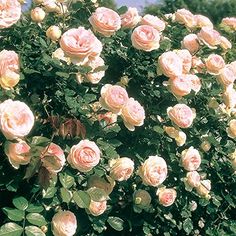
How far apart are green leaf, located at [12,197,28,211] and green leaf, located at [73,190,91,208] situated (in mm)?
171

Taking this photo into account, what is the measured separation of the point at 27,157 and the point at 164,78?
100 cm

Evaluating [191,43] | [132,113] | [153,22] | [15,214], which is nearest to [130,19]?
[153,22]

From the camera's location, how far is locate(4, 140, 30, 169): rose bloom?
6.48 ft

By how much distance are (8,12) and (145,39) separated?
25.6 inches

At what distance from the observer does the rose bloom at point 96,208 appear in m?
2.27

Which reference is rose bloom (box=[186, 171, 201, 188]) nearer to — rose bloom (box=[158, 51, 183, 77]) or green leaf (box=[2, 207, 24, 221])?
rose bloom (box=[158, 51, 183, 77])

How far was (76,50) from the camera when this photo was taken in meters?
2.16

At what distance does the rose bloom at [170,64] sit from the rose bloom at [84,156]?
2.00 ft

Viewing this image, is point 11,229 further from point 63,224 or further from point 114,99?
point 114,99

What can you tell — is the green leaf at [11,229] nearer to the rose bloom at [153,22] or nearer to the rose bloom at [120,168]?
the rose bloom at [120,168]

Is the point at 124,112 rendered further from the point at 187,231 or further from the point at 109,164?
the point at 187,231

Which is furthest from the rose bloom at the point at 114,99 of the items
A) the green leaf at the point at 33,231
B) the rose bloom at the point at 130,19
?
the rose bloom at the point at 130,19

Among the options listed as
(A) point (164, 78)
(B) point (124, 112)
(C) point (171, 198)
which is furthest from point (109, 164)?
(A) point (164, 78)

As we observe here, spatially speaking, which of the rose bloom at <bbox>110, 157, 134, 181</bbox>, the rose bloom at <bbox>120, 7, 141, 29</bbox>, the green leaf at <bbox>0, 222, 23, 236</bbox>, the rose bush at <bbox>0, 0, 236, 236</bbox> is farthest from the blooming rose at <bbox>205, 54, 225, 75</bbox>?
the green leaf at <bbox>0, 222, 23, 236</bbox>
